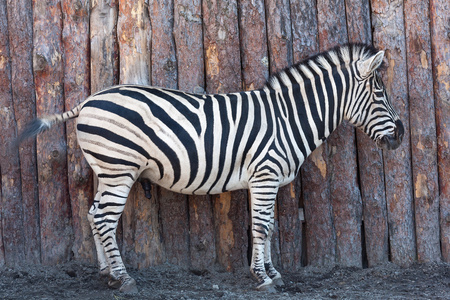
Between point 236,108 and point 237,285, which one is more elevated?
point 236,108

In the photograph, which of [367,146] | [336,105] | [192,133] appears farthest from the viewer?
[367,146]

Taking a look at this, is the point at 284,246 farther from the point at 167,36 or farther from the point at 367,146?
the point at 167,36

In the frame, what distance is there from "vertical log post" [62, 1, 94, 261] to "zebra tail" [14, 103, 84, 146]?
0.40 m

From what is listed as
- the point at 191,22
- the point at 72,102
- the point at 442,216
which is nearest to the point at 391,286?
the point at 442,216

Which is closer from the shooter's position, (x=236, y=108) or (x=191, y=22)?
(x=236, y=108)

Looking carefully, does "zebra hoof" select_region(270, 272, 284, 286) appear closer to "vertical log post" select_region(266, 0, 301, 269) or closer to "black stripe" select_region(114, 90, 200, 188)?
"vertical log post" select_region(266, 0, 301, 269)

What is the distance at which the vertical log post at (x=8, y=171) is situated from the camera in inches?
223

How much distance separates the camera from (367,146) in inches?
233

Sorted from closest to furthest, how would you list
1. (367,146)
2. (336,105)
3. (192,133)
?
(192,133), (336,105), (367,146)

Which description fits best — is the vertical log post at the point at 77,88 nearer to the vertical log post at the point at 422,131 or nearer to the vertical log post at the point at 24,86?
the vertical log post at the point at 24,86

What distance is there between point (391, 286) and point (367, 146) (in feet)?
5.26

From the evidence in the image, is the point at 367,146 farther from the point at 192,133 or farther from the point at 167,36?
the point at 167,36

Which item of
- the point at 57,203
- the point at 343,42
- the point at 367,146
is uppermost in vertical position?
the point at 343,42

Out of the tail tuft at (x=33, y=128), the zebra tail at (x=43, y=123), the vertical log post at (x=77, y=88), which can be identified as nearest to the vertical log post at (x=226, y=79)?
the vertical log post at (x=77, y=88)
